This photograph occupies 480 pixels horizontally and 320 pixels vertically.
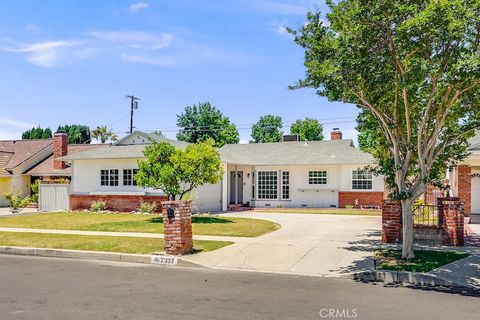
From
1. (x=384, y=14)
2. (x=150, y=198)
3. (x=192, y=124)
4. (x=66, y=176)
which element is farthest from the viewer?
(x=192, y=124)

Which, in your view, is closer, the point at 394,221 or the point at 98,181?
the point at 394,221

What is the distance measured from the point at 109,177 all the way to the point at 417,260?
20.6 metres

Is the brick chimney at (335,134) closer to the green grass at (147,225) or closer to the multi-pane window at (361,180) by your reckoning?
the multi-pane window at (361,180)

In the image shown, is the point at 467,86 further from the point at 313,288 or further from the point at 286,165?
the point at 286,165

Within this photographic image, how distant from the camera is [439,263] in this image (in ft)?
34.3

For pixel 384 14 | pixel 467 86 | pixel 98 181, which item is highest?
pixel 384 14

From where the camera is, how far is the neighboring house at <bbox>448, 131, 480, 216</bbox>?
18.9m

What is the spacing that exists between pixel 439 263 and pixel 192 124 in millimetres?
48950

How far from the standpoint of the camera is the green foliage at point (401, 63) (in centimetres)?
925

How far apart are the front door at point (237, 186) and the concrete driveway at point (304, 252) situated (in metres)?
12.6

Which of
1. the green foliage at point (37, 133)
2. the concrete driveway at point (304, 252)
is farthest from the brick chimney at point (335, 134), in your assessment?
the green foliage at point (37, 133)

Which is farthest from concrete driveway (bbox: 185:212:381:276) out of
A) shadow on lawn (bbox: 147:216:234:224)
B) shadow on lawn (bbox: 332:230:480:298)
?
shadow on lawn (bbox: 147:216:234:224)

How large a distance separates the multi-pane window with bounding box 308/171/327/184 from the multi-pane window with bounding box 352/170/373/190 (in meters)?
1.82

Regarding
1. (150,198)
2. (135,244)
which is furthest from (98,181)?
(135,244)
